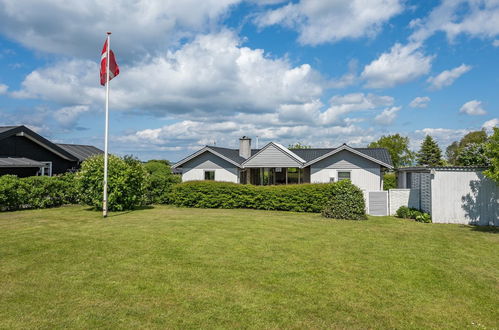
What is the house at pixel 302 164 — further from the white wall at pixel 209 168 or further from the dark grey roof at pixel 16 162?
the dark grey roof at pixel 16 162

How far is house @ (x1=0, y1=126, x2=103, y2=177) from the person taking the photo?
21.7 meters

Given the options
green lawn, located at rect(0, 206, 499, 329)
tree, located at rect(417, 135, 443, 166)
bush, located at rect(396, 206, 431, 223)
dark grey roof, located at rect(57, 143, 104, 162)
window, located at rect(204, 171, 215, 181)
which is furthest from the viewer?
tree, located at rect(417, 135, 443, 166)

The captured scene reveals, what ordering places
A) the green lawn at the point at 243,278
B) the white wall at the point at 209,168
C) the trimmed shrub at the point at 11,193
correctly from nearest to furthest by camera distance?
the green lawn at the point at 243,278, the trimmed shrub at the point at 11,193, the white wall at the point at 209,168

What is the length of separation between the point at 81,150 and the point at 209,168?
16293 millimetres

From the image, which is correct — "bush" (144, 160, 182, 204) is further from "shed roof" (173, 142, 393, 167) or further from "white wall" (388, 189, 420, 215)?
"white wall" (388, 189, 420, 215)

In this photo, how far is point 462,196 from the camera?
15.2 metres

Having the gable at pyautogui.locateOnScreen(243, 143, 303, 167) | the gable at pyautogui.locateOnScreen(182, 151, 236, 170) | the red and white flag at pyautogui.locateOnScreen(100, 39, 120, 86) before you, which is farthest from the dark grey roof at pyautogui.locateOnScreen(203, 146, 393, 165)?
the red and white flag at pyautogui.locateOnScreen(100, 39, 120, 86)

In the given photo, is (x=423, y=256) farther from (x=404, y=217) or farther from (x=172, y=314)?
(x=404, y=217)

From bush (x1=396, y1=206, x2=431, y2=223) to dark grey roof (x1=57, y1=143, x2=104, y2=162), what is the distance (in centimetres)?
2680

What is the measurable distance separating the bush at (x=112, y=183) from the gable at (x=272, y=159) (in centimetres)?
993

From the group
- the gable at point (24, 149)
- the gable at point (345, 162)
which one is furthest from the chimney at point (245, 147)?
the gable at point (24, 149)

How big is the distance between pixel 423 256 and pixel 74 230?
38.3 feet

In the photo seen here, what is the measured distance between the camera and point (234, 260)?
27.6ft

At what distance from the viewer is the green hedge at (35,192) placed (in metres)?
17.0
